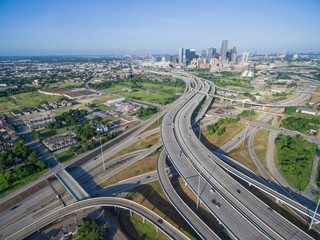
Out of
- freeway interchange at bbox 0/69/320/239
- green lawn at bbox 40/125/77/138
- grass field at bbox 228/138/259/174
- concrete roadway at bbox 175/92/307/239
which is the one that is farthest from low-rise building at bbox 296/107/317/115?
green lawn at bbox 40/125/77/138

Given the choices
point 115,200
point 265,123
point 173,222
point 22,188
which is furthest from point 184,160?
point 265,123

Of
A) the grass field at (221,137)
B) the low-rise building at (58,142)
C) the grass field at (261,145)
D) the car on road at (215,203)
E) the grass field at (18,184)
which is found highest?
the car on road at (215,203)

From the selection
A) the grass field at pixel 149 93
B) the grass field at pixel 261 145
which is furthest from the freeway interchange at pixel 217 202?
the grass field at pixel 149 93

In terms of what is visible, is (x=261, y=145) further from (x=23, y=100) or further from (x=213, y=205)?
(x=23, y=100)

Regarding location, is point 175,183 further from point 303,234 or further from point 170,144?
point 303,234

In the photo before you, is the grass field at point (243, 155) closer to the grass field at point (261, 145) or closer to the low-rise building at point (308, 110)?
the grass field at point (261, 145)
